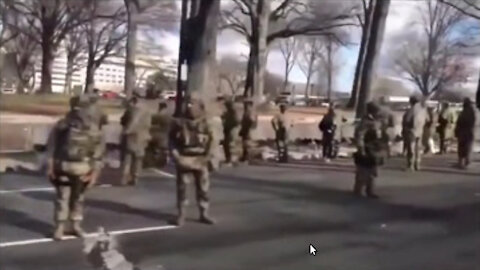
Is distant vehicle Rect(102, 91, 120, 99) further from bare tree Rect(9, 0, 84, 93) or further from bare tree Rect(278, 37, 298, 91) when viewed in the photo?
bare tree Rect(278, 37, 298, 91)

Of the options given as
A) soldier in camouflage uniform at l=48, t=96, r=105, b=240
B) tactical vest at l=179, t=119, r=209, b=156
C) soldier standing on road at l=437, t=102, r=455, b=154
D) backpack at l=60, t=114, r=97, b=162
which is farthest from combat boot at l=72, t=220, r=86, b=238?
soldier standing on road at l=437, t=102, r=455, b=154

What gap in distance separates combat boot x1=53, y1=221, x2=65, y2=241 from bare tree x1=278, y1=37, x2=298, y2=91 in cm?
50

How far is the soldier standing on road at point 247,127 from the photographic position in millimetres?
1320

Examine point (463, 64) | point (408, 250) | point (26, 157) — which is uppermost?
point (463, 64)

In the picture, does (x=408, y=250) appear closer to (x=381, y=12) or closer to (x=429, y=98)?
(x=429, y=98)

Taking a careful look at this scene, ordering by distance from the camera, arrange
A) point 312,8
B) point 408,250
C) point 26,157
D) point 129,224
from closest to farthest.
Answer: point 26,157, point 312,8, point 129,224, point 408,250

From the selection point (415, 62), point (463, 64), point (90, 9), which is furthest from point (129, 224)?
point (463, 64)

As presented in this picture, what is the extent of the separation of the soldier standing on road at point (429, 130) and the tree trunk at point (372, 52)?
0.18 metres

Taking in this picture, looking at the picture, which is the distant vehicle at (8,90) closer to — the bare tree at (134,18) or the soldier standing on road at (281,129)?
the bare tree at (134,18)

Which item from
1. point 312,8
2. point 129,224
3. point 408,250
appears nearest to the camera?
point 312,8

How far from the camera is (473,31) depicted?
64.3 inches

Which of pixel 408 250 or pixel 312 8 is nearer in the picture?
pixel 312 8

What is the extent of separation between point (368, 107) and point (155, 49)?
519 mm

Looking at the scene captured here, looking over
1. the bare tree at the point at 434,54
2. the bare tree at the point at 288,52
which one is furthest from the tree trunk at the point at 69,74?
the bare tree at the point at 434,54
